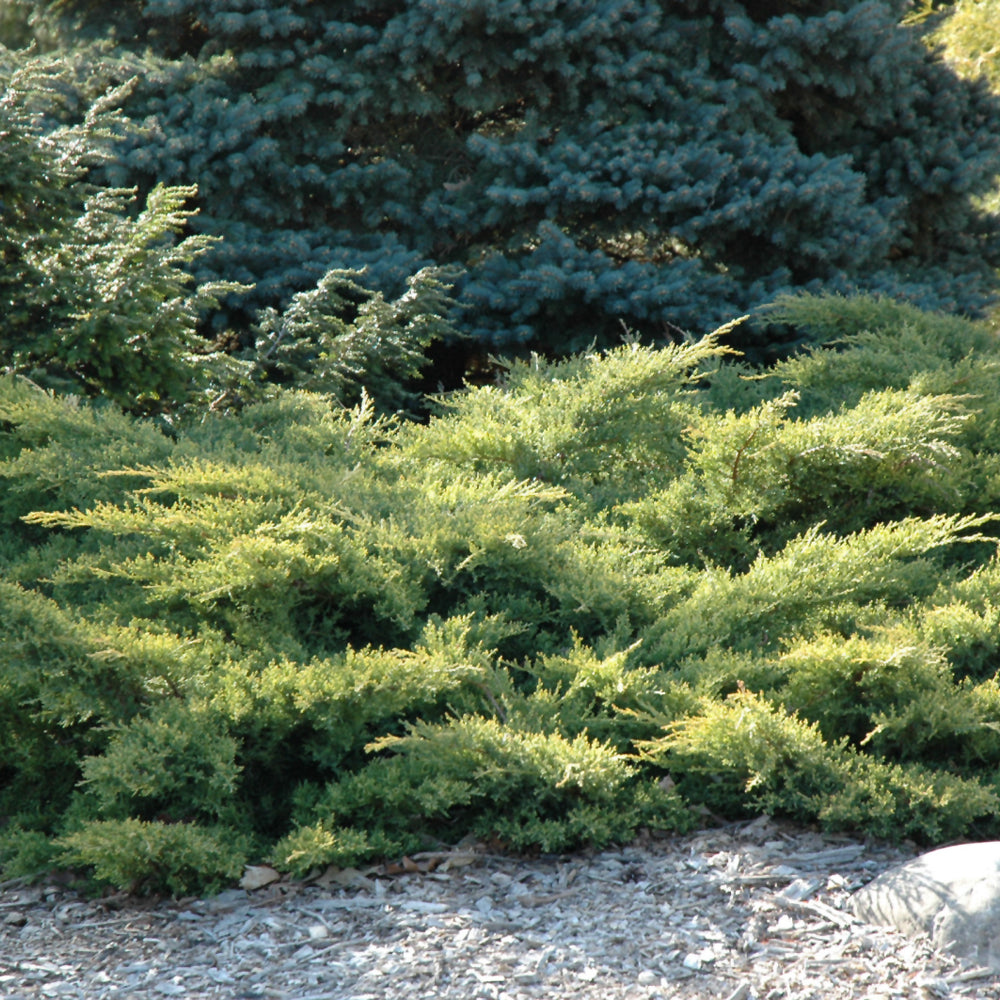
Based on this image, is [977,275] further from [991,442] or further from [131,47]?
[131,47]

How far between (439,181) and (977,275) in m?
3.89

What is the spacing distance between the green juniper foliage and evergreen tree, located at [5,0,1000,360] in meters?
1.95

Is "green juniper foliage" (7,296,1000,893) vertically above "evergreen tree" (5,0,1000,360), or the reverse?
"evergreen tree" (5,0,1000,360)

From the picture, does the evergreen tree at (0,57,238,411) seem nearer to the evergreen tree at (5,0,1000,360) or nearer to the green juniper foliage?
the green juniper foliage

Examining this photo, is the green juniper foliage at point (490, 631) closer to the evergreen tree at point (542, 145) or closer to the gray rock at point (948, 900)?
the gray rock at point (948, 900)

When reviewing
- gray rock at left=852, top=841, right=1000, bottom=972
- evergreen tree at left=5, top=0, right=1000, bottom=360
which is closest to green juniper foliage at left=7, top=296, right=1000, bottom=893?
gray rock at left=852, top=841, right=1000, bottom=972

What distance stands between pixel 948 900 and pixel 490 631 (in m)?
1.48

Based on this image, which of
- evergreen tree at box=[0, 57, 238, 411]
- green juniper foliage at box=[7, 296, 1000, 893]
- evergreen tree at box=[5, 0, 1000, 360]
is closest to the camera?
green juniper foliage at box=[7, 296, 1000, 893]

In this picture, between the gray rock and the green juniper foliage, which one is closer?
the gray rock

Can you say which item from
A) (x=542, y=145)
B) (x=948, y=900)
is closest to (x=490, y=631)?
(x=948, y=900)

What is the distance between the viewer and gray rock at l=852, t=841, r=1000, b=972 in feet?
7.62

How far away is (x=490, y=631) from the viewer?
127 inches

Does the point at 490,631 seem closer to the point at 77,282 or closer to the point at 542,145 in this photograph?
the point at 77,282

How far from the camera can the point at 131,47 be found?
6898 millimetres
